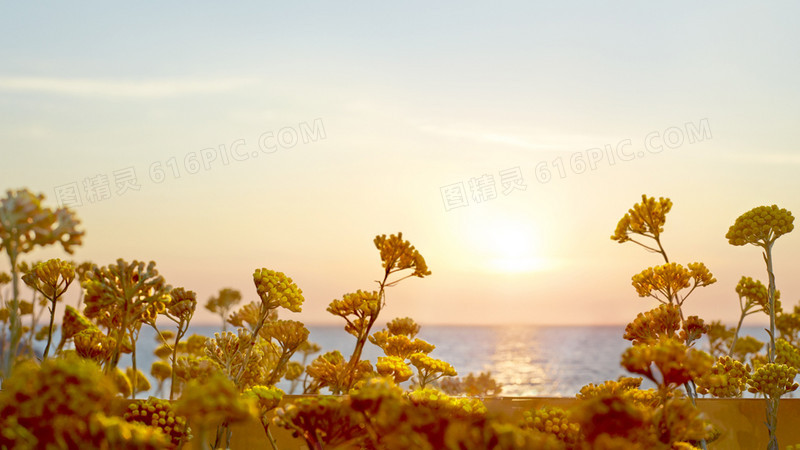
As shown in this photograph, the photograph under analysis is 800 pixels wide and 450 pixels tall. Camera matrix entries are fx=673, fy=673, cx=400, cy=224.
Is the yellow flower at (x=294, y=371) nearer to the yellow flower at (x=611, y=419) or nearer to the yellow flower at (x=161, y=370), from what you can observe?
the yellow flower at (x=161, y=370)

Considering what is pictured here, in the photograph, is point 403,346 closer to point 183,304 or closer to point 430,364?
point 430,364

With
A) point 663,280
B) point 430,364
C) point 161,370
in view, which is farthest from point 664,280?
point 161,370

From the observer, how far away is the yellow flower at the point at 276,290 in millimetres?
1337

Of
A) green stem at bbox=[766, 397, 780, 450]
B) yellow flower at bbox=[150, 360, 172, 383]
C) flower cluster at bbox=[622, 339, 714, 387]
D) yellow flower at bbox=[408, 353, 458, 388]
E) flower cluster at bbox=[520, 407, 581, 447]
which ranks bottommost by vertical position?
green stem at bbox=[766, 397, 780, 450]

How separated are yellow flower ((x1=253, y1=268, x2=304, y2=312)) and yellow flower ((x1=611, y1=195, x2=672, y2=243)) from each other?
1113 mm

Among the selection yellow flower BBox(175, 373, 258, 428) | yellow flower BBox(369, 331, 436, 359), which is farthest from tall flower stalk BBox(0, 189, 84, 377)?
yellow flower BBox(369, 331, 436, 359)

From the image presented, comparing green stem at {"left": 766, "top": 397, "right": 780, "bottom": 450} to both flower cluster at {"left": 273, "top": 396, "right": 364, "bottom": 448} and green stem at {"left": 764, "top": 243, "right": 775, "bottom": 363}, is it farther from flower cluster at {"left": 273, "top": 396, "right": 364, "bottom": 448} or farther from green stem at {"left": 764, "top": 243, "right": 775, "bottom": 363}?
flower cluster at {"left": 273, "top": 396, "right": 364, "bottom": 448}

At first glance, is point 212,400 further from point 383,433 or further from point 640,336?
point 640,336

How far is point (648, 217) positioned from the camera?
200 centimetres

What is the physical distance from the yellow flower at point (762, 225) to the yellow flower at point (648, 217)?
20cm

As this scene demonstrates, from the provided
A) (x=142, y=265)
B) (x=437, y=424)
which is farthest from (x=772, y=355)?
(x=142, y=265)

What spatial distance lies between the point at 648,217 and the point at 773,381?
0.63 m

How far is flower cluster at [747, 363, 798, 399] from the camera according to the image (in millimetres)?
1492

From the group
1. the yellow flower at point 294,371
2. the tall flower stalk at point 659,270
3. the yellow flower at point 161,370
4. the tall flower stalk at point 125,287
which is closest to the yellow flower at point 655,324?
the tall flower stalk at point 659,270
